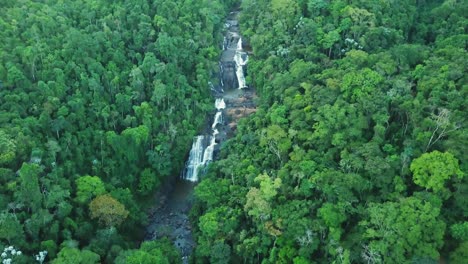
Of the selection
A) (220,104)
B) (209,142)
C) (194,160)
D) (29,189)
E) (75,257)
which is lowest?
(194,160)

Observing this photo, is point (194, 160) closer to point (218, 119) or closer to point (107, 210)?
point (218, 119)

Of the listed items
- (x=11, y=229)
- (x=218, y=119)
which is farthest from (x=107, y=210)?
(x=218, y=119)

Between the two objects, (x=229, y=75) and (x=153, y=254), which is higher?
(x=229, y=75)

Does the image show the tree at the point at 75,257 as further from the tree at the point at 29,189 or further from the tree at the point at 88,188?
the tree at the point at 88,188

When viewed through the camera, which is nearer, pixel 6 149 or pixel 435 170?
pixel 435 170

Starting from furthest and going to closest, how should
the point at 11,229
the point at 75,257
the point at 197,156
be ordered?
the point at 197,156
the point at 11,229
the point at 75,257

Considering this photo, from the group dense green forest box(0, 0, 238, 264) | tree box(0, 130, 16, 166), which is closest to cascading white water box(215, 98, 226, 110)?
dense green forest box(0, 0, 238, 264)

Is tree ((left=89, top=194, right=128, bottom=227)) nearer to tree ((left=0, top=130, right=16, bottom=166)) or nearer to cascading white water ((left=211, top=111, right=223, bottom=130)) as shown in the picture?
tree ((left=0, top=130, right=16, bottom=166))

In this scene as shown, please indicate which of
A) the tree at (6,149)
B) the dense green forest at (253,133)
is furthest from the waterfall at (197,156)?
the tree at (6,149)
